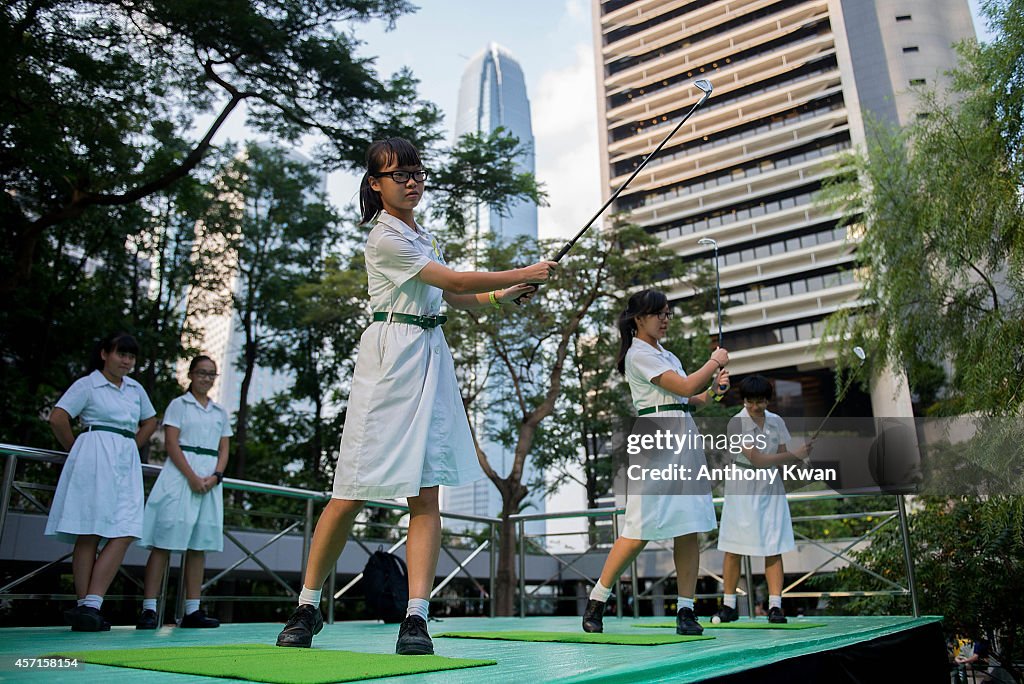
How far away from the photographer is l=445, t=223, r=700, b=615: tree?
474 inches

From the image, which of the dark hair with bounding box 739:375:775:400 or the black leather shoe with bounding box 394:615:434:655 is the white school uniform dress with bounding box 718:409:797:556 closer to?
the dark hair with bounding box 739:375:775:400

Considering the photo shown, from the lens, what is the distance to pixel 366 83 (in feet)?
28.2

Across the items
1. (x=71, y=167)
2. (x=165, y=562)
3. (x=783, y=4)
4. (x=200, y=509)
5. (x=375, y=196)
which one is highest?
(x=783, y=4)

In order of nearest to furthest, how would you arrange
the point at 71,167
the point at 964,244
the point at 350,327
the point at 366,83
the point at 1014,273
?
the point at 1014,273 → the point at 964,244 → the point at 71,167 → the point at 366,83 → the point at 350,327

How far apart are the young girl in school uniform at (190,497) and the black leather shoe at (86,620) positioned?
50 centimetres

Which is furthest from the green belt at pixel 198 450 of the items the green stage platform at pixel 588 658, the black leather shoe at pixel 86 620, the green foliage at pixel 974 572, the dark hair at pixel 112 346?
the green foliage at pixel 974 572

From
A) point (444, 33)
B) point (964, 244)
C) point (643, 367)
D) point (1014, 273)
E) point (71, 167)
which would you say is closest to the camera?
point (643, 367)

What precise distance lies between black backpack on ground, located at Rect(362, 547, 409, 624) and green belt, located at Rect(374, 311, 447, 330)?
2.98 m

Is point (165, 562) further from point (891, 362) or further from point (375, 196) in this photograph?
point (891, 362)

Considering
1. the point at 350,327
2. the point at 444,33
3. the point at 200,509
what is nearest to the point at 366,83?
the point at 444,33

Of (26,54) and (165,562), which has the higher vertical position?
(26,54)

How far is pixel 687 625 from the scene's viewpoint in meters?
2.80

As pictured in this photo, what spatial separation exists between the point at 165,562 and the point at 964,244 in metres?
6.62

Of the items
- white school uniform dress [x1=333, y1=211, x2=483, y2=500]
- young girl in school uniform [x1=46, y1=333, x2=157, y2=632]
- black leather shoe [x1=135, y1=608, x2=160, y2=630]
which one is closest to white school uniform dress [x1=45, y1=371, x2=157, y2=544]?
young girl in school uniform [x1=46, y1=333, x2=157, y2=632]
